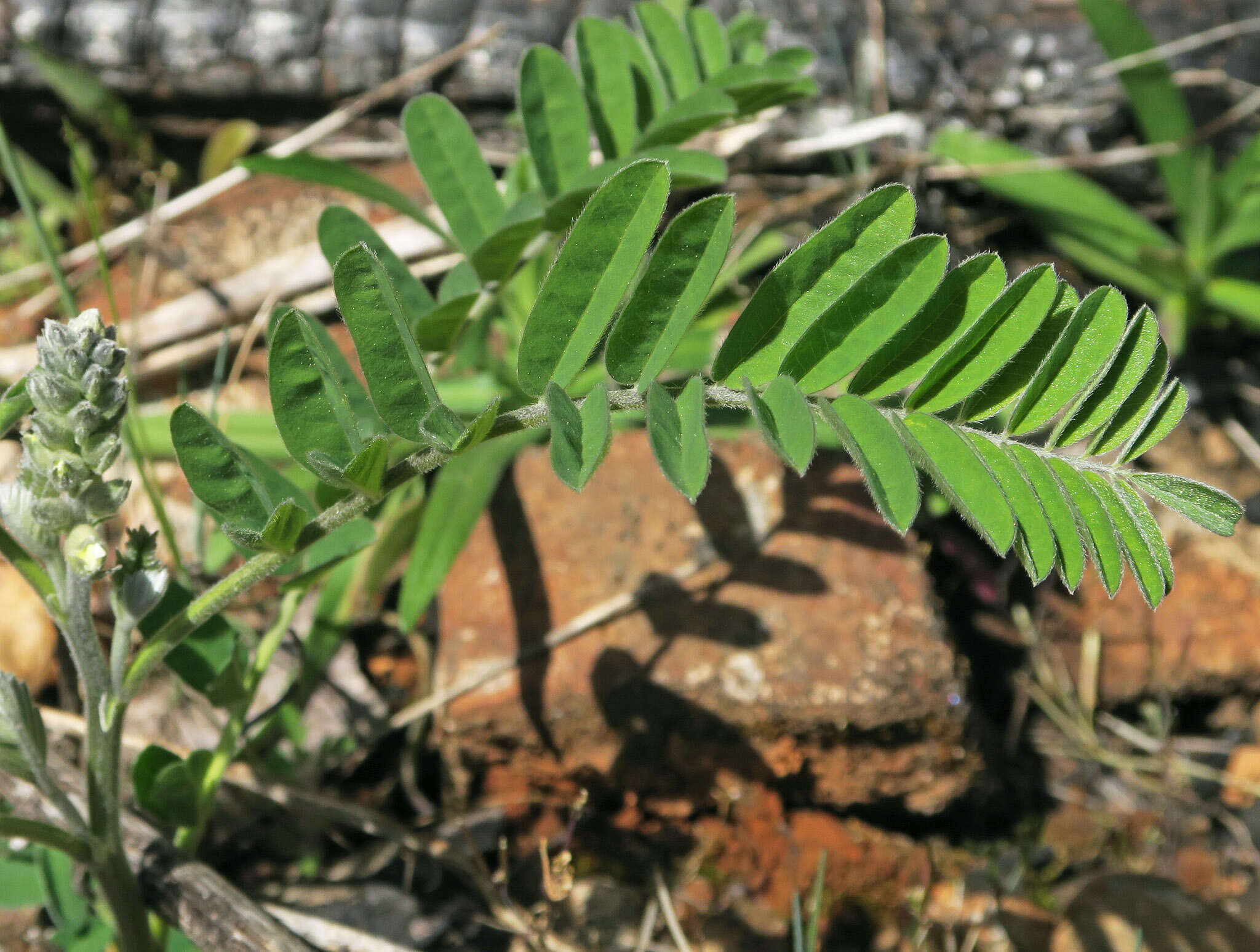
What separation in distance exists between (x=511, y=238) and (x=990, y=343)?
0.75 metres

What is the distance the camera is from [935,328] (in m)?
1.37

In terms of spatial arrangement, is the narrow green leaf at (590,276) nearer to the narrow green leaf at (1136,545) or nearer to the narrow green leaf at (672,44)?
the narrow green leaf at (1136,545)

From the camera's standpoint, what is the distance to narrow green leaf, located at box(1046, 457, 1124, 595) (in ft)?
4.07

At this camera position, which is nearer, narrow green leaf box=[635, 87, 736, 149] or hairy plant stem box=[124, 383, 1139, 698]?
hairy plant stem box=[124, 383, 1139, 698]

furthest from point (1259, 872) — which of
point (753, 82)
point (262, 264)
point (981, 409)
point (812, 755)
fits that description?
point (262, 264)

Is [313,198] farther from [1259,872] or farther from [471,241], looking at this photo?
[1259,872]

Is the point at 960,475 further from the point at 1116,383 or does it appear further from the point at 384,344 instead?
the point at 384,344

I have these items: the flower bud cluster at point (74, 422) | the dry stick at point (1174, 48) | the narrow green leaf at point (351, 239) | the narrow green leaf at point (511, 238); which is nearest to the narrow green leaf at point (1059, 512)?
the narrow green leaf at point (511, 238)

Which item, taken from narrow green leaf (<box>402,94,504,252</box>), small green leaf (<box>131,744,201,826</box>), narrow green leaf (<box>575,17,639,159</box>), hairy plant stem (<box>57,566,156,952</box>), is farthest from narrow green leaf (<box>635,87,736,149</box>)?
small green leaf (<box>131,744,201,826</box>)

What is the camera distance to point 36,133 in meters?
3.38

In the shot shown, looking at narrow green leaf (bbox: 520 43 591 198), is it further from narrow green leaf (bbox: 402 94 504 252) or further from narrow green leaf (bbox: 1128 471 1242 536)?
narrow green leaf (bbox: 1128 471 1242 536)

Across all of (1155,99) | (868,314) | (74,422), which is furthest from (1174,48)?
(74,422)

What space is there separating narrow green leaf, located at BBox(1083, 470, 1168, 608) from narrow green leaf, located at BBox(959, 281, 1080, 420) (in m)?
0.16

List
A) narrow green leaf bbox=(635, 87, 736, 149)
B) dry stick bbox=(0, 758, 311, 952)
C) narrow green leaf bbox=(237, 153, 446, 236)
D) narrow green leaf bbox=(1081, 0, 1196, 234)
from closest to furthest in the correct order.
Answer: dry stick bbox=(0, 758, 311, 952), narrow green leaf bbox=(635, 87, 736, 149), narrow green leaf bbox=(237, 153, 446, 236), narrow green leaf bbox=(1081, 0, 1196, 234)
